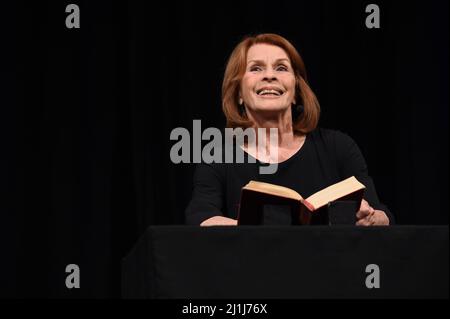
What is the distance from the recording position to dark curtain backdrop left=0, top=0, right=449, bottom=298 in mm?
2674

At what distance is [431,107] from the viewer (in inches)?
107

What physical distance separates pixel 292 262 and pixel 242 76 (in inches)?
36.7

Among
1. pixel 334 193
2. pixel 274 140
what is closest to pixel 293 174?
pixel 274 140

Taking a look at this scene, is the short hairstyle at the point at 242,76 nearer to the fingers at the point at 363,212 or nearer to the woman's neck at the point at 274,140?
the woman's neck at the point at 274,140

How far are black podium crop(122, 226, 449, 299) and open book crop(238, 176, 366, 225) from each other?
0.58 ft

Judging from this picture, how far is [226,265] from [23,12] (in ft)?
6.01

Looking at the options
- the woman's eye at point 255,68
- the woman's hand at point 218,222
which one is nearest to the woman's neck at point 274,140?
the woman's eye at point 255,68

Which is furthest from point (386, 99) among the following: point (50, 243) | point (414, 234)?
point (414, 234)

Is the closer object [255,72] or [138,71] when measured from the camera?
[255,72]

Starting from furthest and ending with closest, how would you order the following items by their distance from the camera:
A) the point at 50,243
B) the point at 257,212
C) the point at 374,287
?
the point at 50,243, the point at 257,212, the point at 374,287

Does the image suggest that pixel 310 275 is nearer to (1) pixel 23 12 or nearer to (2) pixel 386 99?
(2) pixel 386 99

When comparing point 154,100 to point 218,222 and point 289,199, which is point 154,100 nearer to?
point 218,222

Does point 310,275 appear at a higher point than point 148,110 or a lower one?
lower

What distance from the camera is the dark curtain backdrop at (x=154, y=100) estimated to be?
267cm
